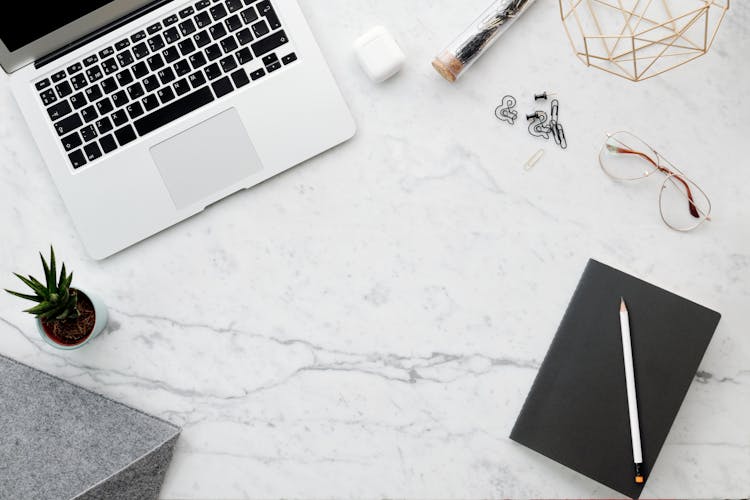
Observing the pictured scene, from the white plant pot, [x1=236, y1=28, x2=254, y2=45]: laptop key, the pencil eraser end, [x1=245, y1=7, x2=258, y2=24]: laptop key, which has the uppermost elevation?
[x1=245, y1=7, x2=258, y2=24]: laptop key

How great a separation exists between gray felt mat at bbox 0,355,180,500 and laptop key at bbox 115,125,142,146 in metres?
0.30

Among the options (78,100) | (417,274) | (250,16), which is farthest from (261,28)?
(417,274)

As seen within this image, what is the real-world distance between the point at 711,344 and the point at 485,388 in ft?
0.87

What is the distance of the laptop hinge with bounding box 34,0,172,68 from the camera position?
2.45 ft

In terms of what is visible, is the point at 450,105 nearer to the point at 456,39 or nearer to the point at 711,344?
the point at 456,39

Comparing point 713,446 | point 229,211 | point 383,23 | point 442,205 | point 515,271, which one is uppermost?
point 383,23

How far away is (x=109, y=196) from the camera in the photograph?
2.48ft

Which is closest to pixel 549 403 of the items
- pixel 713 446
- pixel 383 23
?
pixel 713 446

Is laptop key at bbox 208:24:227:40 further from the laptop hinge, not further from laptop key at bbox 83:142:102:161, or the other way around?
laptop key at bbox 83:142:102:161

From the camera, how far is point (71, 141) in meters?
0.75

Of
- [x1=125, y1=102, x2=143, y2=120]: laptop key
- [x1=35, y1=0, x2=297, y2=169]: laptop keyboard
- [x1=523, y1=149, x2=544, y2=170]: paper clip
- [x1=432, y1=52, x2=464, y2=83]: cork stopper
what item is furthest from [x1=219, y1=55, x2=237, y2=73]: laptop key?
[x1=523, y1=149, x2=544, y2=170]: paper clip

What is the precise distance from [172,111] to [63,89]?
0.12 m

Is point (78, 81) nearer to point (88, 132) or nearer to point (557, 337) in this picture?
point (88, 132)

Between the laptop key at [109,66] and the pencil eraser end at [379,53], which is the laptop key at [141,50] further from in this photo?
the pencil eraser end at [379,53]
